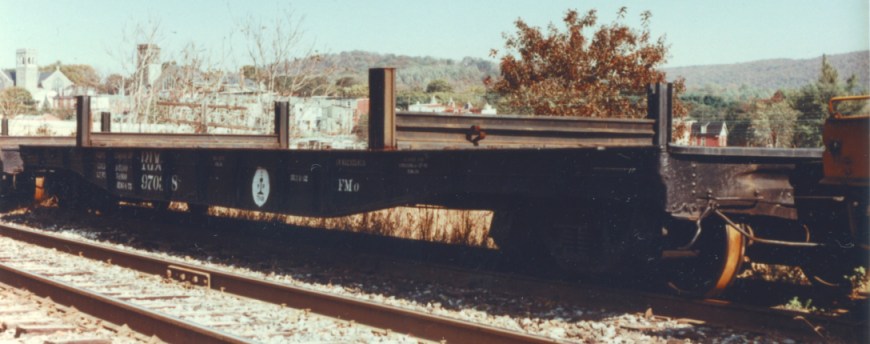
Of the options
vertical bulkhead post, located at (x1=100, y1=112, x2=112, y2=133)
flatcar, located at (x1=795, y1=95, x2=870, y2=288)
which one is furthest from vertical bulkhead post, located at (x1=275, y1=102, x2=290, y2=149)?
flatcar, located at (x1=795, y1=95, x2=870, y2=288)

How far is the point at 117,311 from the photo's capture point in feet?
24.6

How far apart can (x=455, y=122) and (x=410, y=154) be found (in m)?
1.26

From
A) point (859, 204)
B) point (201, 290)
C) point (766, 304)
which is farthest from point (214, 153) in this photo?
point (859, 204)

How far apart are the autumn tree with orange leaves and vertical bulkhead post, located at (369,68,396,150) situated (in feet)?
26.8

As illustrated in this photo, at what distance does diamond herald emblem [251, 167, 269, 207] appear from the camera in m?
11.0

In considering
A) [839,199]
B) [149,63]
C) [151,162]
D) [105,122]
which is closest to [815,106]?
[149,63]

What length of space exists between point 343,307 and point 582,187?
238 cm

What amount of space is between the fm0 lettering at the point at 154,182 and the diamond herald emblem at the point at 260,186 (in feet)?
6.52

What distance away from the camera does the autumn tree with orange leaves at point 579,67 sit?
17.2m

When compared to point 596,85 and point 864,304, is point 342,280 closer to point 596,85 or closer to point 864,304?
point 864,304

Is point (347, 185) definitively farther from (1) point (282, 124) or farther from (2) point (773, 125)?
(2) point (773, 125)

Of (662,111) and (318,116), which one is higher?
(318,116)

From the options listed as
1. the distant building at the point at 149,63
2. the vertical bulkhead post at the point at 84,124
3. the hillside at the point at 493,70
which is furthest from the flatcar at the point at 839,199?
the hillside at the point at 493,70

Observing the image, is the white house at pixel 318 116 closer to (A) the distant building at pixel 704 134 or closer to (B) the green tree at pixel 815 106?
(A) the distant building at pixel 704 134
